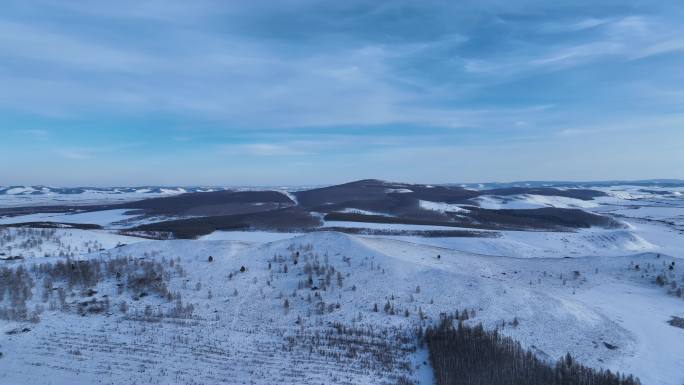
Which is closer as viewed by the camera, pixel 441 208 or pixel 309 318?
pixel 309 318

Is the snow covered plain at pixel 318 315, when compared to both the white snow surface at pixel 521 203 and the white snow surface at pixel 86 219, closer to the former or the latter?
the white snow surface at pixel 86 219

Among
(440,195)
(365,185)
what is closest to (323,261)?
(440,195)

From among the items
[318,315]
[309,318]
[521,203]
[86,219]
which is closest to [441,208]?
[521,203]

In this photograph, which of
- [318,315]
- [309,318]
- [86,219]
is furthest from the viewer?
[86,219]

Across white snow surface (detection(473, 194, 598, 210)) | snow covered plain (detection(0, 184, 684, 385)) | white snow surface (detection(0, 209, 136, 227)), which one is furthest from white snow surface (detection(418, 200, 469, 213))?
white snow surface (detection(0, 209, 136, 227))

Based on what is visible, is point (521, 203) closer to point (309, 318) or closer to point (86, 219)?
point (86, 219)

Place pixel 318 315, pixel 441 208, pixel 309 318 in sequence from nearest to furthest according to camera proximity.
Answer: pixel 309 318 < pixel 318 315 < pixel 441 208

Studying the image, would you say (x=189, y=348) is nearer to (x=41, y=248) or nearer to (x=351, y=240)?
(x=351, y=240)

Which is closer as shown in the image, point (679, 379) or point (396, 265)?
point (679, 379)
